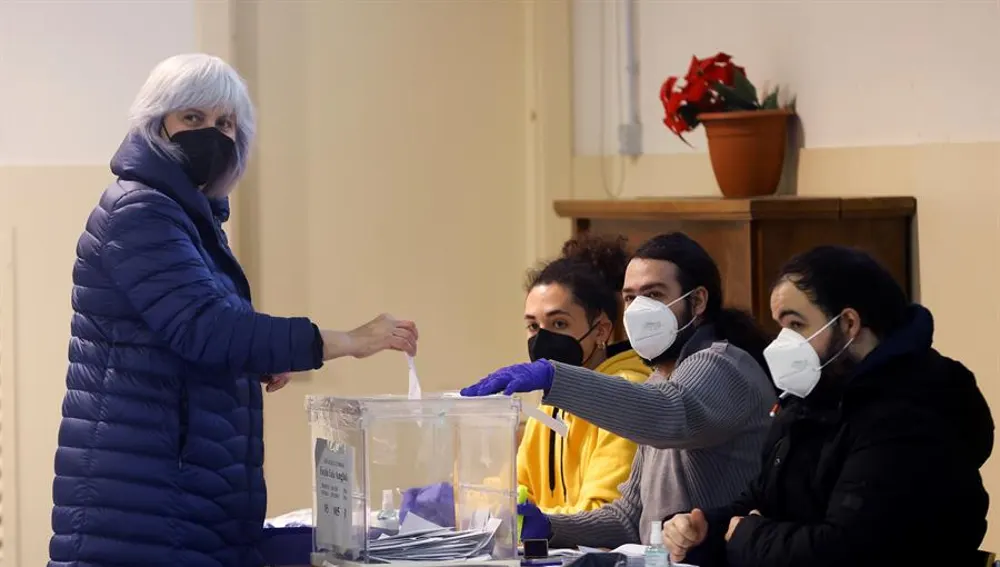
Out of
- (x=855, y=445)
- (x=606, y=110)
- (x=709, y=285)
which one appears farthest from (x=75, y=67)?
(x=855, y=445)

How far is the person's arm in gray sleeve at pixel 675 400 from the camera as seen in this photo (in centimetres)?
264

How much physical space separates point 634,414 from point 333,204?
8.04 ft

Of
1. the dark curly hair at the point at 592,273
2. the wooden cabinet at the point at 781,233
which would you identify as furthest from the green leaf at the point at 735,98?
the dark curly hair at the point at 592,273

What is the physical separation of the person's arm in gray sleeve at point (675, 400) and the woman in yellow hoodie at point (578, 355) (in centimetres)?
29

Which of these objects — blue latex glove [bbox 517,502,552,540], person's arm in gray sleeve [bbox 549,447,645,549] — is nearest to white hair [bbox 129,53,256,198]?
blue latex glove [bbox 517,502,552,540]

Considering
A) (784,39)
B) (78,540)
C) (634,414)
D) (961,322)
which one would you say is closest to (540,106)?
(784,39)

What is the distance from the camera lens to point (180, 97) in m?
2.54

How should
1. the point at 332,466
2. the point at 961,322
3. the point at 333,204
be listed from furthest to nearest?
the point at 333,204 → the point at 961,322 → the point at 332,466

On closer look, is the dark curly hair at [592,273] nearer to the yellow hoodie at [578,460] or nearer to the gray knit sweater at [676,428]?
the yellow hoodie at [578,460]

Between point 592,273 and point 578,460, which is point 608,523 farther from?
point 592,273

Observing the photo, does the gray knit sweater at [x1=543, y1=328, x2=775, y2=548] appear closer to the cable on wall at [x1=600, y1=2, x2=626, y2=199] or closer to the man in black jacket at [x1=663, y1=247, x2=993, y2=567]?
the man in black jacket at [x1=663, y1=247, x2=993, y2=567]

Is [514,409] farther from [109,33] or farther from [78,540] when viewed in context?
[109,33]

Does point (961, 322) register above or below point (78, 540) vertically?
above

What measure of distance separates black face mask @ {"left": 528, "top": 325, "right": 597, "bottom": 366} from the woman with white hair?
2.67ft
